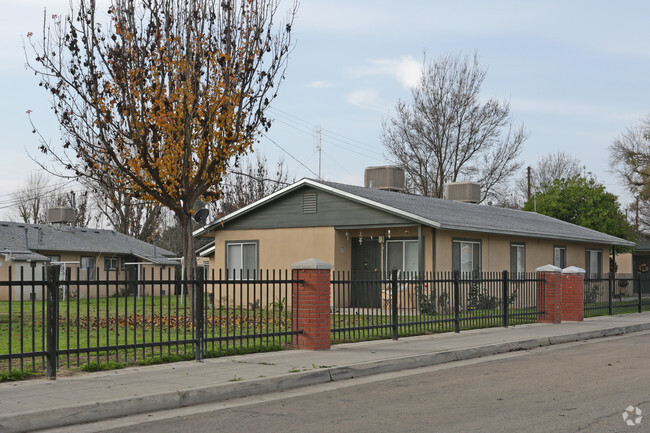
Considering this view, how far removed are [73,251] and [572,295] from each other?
107 ft

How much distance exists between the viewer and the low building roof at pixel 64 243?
42281 millimetres

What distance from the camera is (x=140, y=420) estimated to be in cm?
822

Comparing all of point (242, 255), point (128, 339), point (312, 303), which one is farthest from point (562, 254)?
point (128, 339)

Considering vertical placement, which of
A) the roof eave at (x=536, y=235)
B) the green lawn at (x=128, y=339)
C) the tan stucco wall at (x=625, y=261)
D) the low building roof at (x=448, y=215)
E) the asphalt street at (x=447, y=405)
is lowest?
the asphalt street at (x=447, y=405)

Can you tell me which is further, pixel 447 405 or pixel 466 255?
pixel 466 255

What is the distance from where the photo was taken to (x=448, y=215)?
87.4 feet

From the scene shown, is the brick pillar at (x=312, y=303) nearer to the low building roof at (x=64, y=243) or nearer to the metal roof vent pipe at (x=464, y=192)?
the metal roof vent pipe at (x=464, y=192)

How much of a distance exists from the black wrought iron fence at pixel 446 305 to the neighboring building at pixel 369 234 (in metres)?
4.05

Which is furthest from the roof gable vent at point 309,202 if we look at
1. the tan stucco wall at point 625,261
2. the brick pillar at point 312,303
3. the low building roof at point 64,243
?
the tan stucco wall at point 625,261

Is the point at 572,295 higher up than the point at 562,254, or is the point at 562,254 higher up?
the point at 562,254

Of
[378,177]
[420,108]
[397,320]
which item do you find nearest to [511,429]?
[397,320]

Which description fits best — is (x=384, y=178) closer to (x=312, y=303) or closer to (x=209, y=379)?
(x=312, y=303)

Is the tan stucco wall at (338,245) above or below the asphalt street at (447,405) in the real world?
above

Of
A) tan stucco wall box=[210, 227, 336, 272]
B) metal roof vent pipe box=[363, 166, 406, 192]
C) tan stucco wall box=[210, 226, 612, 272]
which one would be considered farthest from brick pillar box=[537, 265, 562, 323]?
metal roof vent pipe box=[363, 166, 406, 192]
